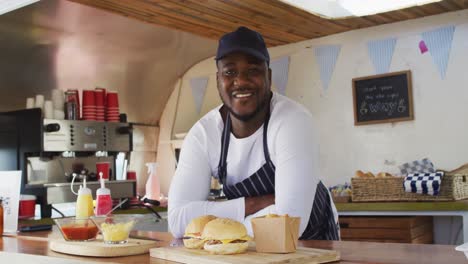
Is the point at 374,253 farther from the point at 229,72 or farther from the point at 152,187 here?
the point at 152,187

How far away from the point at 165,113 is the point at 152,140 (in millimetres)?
366

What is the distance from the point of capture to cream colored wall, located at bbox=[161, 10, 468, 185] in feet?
16.3

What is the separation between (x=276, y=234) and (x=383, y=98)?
404 cm

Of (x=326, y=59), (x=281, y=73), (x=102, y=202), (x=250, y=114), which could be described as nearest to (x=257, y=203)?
(x=250, y=114)

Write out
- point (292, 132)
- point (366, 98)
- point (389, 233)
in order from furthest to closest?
point (366, 98) → point (389, 233) → point (292, 132)

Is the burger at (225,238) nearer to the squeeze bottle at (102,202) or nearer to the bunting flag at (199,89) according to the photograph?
the squeeze bottle at (102,202)

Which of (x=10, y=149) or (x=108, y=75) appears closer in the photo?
(x=10, y=149)

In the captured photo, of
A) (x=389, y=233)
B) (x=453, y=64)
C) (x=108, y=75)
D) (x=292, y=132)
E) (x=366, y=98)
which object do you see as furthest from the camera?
(x=108, y=75)

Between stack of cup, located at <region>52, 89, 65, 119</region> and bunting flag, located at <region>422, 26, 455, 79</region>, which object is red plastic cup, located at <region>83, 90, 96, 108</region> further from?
bunting flag, located at <region>422, 26, 455, 79</region>

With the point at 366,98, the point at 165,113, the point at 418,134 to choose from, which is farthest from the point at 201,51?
the point at 418,134

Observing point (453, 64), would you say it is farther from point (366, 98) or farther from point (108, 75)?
point (108, 75)

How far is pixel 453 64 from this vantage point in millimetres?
4980

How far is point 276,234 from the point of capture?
1.58 m

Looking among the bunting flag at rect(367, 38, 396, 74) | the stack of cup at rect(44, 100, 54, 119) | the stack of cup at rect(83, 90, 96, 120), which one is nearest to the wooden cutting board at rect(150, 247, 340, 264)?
the stack of cup at rect(44, 100, 54, 119)
